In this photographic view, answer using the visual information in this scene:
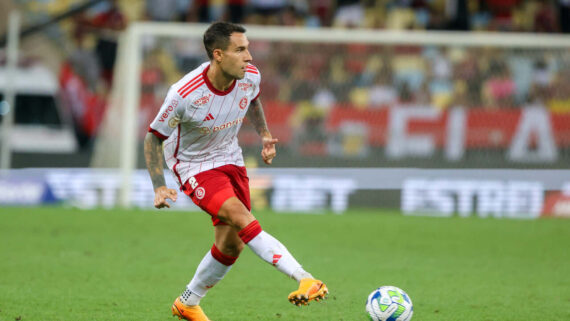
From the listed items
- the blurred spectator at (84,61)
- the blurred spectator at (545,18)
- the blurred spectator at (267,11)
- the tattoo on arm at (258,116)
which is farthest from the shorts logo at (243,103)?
the blurred spectator at (545,18)

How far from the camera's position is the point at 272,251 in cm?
518

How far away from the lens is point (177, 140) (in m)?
5.90

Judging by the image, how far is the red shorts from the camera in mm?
5531

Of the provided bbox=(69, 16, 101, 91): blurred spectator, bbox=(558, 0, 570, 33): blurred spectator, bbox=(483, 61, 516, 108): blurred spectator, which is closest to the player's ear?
bbox=(483, 61, 516, 108): blurred spectator

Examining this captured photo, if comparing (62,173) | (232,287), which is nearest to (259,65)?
(62,173)

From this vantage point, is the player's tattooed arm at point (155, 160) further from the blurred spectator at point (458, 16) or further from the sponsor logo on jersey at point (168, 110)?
the blurred spectator at point (458, 16)

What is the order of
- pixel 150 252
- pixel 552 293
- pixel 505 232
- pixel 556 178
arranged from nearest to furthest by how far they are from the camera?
1. pixel 552 293
2. pixel 150 252
3. pixel 505 232
4. pixel 556 178

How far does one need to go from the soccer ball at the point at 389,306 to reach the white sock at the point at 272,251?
0.63 meters

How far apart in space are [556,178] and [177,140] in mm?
10076

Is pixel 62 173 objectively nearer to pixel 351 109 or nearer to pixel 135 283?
pixel 351 109

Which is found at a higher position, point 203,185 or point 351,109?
point 203,185

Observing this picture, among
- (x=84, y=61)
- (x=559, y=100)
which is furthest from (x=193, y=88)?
(x=84, y=61)

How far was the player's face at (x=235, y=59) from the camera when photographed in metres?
5.64

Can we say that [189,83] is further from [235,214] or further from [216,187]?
[235,214]
